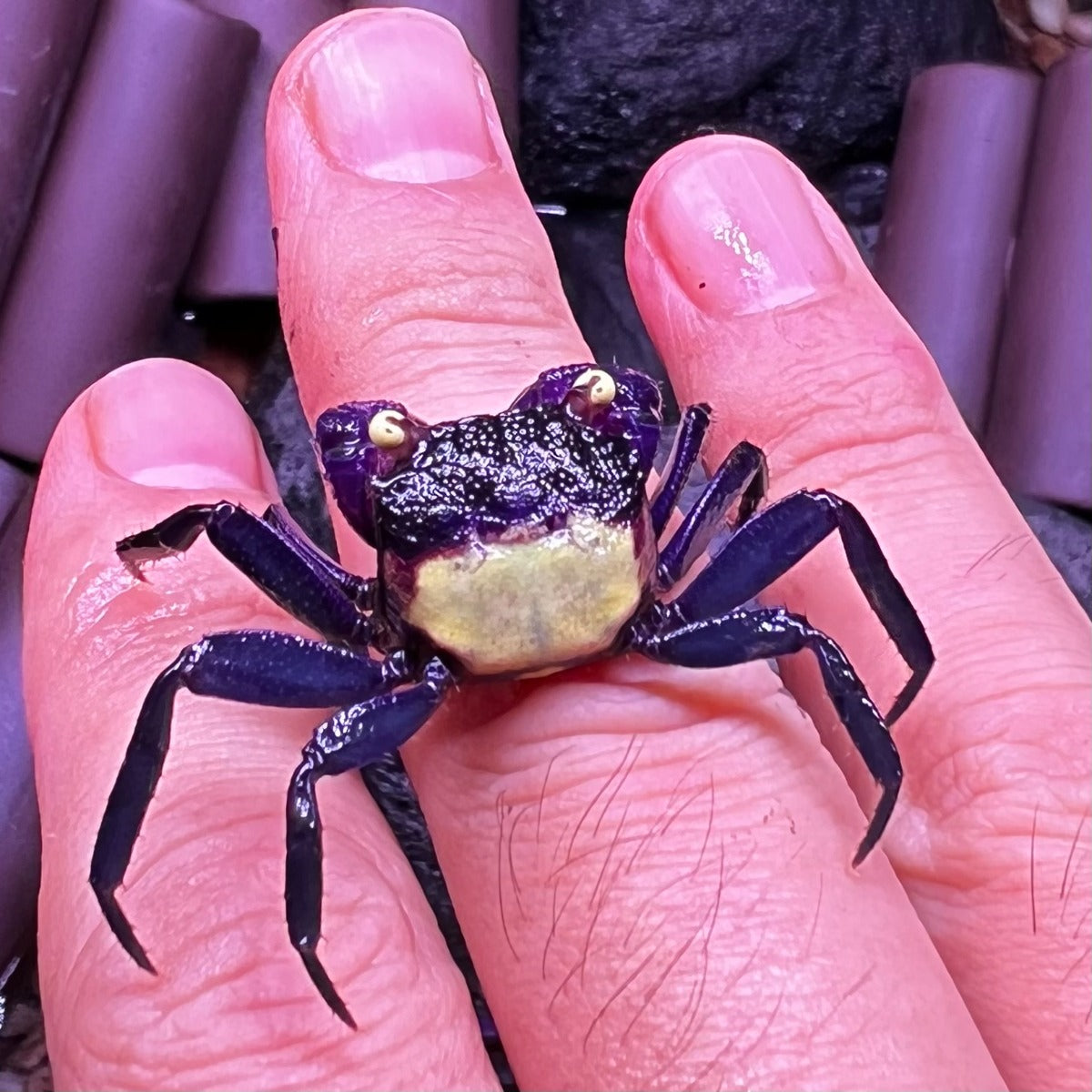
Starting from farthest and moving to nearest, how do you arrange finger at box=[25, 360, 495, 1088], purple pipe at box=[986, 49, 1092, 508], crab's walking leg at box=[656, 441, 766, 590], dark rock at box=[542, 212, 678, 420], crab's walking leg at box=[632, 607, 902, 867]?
1. dark rock at box=[542, 212, 678, 420]
2. purple pipe at box=[986, 49, 1092, 508]
3. crab's walking leg at box=[656, 441, 766, 590]
4. crab's walking leg at box=[632, 607, 902, 867]
5. finger at box=[25, 360, 495, 1088]

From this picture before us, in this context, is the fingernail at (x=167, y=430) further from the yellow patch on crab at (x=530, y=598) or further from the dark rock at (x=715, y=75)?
the dark rock at (x=715, y=75)

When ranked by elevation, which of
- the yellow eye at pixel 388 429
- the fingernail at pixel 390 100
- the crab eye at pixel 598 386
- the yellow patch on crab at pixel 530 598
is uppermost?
the fingernail at pixel 390 100

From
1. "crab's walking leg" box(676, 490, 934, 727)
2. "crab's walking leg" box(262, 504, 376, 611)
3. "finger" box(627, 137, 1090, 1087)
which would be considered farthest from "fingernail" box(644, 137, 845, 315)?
"crab's walking leg" box(262, 504, 376, 611)

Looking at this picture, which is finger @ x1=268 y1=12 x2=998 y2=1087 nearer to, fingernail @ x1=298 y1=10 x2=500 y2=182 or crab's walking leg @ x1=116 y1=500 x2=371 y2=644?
fingernail @ x1=298 y1=10 x2=500 y2=182

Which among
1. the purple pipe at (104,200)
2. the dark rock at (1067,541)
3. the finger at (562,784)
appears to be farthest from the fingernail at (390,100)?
the dark rock at (1067,541)

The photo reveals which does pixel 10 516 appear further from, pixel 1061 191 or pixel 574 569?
pixel 1061 191

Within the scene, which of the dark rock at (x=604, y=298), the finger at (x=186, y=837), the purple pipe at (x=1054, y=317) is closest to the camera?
the finger at (x=186, y=837)
